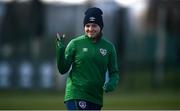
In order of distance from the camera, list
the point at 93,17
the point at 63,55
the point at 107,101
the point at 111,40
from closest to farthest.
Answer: the point at 63,55
the point at 93,17
the point at 107,101
the point at 111,40

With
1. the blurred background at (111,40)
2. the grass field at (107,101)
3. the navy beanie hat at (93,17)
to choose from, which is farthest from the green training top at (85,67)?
the blurred background at (111,40)

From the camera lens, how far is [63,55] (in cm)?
935

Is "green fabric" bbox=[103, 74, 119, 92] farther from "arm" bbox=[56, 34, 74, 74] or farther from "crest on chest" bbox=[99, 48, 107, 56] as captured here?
"arm" bbox=[56, 34, 74, 74]

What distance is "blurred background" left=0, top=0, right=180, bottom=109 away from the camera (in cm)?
3297

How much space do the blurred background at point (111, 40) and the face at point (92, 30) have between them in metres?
16.4

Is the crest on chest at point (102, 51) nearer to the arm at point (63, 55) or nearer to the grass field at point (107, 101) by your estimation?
the arm at point (63, 55)

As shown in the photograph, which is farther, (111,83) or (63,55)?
(111,83)

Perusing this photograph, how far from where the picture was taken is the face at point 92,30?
948 centimetres

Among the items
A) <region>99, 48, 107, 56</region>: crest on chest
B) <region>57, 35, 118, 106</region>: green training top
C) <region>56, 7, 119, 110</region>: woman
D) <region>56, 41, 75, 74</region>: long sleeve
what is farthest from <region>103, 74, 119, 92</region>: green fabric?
<region>56, 41, 75, 74</region>: long sleeve

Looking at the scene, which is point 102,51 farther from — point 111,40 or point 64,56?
point 111,40

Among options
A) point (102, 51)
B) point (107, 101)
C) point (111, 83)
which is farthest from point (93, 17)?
point (107, 101)

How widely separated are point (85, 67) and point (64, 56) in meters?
0.31

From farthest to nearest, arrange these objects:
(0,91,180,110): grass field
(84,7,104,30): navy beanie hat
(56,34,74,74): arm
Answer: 1. (0,91,180,110): grass field
2. (84,7,104,30): navy beanie hat
3. (56,34,74,74): arm

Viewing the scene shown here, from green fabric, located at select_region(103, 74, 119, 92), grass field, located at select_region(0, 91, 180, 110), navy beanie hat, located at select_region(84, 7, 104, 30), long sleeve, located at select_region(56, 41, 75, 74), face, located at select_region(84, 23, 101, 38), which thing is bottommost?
grass field, located at select_region(0, 91, 180, 110)
